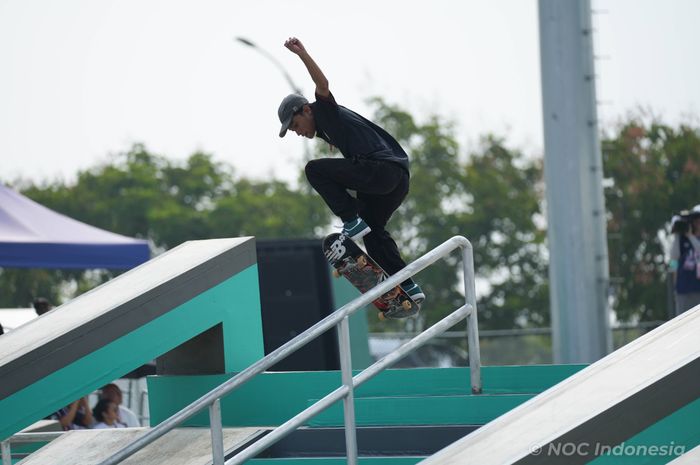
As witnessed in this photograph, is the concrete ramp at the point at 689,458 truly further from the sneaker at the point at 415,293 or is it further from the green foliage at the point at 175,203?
the green foliage at the point at 175,203

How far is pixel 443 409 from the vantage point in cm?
606

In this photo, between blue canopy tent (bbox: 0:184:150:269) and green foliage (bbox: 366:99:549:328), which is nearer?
blue canopy tent (bbox: 0:184:150:269)

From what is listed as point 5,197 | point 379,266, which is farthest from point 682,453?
point 5,197

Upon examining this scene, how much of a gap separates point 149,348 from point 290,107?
1650 millimetres

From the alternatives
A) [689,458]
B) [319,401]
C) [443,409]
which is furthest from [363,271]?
[689,458]

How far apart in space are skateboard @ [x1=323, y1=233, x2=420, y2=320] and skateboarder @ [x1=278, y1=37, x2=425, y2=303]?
0.22 ft

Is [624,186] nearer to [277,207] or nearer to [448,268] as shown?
[448,268]

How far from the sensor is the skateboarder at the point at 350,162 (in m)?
6.82

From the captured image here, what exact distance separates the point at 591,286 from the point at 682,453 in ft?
28.7

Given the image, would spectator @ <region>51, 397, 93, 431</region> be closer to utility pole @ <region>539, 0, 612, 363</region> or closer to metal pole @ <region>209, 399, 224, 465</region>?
metal pole @ <region>209, 399, 224, 465</region>

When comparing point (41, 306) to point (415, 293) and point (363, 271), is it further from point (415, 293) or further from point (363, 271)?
point (415, 293)

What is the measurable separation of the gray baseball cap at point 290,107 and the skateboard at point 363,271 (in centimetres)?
77

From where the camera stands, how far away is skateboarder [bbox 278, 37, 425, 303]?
22.4 feet

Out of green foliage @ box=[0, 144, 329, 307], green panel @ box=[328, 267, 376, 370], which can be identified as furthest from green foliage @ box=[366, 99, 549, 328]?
green panel @ box=[328, 267, 376, 370]
